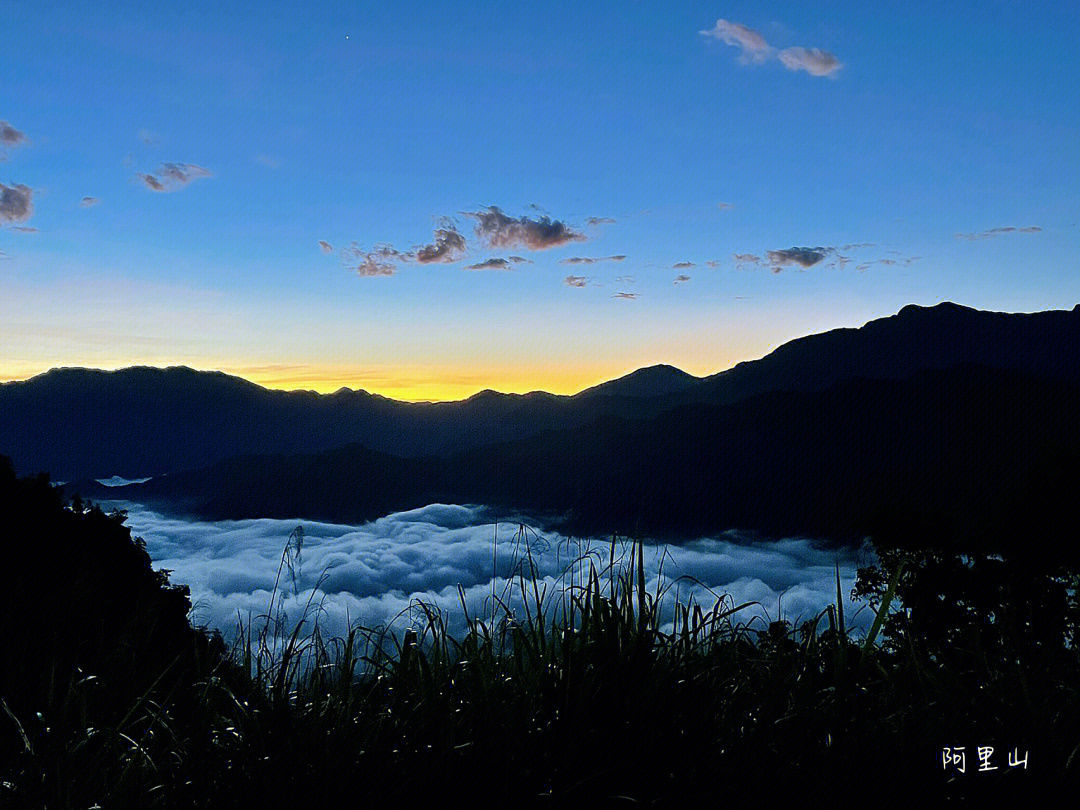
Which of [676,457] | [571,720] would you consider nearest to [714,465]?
[676,457]

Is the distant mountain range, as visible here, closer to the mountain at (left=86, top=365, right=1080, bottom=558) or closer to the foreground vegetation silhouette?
the mountain at (left=86, top=365, right=1080, bottom=558)

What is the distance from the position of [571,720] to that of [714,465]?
5472 inches

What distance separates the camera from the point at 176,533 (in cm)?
14662

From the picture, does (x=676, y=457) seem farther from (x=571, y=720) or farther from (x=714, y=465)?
(x=571, y=720)

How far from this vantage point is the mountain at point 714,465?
10494 centimetres

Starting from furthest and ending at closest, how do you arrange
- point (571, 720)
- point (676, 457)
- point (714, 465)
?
point (676, 457) → point (714, 465) → point (571, 720)

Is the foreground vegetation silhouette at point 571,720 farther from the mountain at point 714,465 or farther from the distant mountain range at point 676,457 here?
the distant mountain range at point 676,457

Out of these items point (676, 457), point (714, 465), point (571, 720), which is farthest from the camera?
point (676, 457)

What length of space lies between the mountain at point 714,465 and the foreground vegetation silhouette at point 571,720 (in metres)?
71.4

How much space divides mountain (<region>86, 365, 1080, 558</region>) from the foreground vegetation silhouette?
7141cm

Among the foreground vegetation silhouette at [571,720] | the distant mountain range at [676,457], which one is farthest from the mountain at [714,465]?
the foreground vegetation silhouette at [571,720]

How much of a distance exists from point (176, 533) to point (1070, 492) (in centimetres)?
15203

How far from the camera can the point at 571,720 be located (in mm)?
2934

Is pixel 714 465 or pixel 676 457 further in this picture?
pixel 676 457
